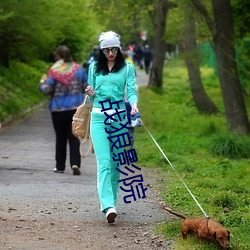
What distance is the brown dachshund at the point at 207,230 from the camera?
19.6ft

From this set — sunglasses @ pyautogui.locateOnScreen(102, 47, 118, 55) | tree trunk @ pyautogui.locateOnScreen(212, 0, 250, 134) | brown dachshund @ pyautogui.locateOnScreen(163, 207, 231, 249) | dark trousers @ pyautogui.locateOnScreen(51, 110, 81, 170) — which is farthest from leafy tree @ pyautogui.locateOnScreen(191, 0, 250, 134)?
brown dachshund @ pyautogui.locateOnScreen(163, 207, 231, 249)

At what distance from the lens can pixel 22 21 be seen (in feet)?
60.8

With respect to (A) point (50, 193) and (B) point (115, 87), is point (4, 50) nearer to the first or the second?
(A) point (50, 193)

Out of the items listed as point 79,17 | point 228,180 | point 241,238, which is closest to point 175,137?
point 228,180

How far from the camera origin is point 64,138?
11.4 metres

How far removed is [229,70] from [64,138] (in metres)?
6.00

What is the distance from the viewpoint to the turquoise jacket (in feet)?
24.6

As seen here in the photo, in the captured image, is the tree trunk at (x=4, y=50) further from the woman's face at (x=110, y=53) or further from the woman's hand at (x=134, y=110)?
the woman's hand at (x=134, y=110)

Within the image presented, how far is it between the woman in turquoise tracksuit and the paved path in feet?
1.72

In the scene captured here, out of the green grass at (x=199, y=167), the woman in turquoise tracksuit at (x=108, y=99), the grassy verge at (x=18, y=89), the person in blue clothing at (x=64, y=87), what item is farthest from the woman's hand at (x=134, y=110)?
the grassy verge at (x=18, y=89)

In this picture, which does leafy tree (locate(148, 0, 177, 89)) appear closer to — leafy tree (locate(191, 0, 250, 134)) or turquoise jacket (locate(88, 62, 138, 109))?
leafy tree (locate(191, 0, 250, 134))

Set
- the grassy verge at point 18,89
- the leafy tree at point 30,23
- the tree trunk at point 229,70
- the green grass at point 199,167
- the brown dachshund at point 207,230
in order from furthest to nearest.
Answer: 1. the grassy verge at point 18,89
2. the leafy tree at point 30,23
3. the tree trunk at point 229,70
4. the green grass at point 199,167
5. the brown dachshund at point 207,230

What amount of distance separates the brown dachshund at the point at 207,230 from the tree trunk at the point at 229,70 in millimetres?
10059

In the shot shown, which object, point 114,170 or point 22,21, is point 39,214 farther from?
point 22,21
